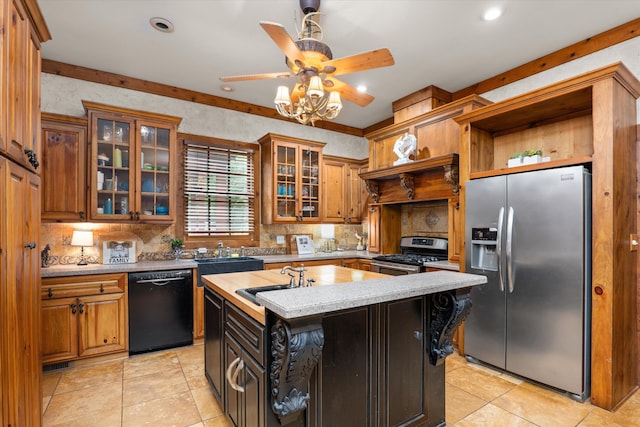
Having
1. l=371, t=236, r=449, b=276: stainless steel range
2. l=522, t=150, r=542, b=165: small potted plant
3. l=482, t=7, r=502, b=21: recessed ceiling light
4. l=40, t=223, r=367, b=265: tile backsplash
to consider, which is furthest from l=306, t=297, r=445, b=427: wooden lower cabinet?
l=40, t=223, r=367, b=265: tile backsplash

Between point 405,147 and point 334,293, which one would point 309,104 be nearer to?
point 334,293

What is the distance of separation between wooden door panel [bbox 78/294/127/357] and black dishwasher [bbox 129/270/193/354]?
9 cm

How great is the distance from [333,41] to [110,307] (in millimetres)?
3374

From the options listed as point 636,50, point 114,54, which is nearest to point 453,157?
point 636,50

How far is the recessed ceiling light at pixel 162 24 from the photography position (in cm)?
275

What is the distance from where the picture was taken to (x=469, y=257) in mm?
3207

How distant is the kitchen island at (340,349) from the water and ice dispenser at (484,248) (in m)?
1.27

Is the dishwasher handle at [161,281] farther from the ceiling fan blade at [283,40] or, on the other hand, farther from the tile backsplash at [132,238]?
the ceiling fan blade at [283,40]

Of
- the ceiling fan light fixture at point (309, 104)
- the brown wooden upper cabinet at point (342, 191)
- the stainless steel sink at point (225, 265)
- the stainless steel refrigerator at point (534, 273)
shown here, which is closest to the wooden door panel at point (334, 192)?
the brown wooden upper cabinet at point (342, 191)

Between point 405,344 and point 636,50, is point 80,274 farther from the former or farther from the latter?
point 636,50

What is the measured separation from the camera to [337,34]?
9.58 ft

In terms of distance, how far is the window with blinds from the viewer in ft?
13.8

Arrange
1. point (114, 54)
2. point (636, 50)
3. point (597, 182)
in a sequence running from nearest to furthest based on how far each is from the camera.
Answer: point (597, 182) → point (636, 50) → point (114, 54)

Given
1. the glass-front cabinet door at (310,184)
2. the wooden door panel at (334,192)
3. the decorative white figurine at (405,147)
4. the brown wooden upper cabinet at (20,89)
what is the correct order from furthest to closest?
the wooden door panel at (334,192)
the glass-front cabinet door at (310,184)
the decorative white figurine at (405,147)
the brown wooden upper cabinet at (20,89)
